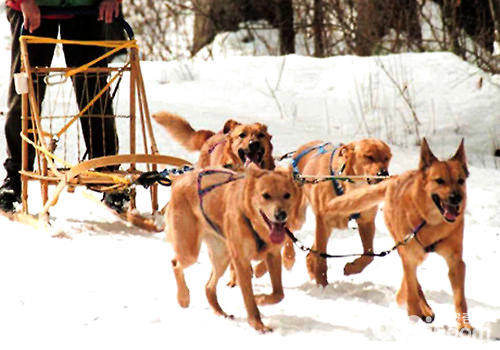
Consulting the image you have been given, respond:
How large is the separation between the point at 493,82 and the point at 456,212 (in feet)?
23.0

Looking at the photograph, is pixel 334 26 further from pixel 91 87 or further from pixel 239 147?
pixel 239 147

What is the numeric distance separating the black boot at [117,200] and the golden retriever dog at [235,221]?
2.49 metres

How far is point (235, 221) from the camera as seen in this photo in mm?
3762

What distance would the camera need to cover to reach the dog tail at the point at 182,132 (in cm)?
663

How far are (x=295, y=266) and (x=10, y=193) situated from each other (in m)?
2.52

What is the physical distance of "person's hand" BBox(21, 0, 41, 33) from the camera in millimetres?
6023

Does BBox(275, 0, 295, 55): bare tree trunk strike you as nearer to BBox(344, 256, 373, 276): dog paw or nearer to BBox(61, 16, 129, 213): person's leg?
BBox(61, 16, 129, 213): person's leg

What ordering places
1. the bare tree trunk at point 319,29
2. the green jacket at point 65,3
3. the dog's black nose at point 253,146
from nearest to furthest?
the dog's black nose at point 253,146 < the green jacket at point 65,3 < the bare tree trunk at point 319,29

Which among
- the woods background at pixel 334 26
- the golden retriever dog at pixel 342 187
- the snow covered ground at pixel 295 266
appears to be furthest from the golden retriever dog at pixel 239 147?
the woods background at pixel 334 26

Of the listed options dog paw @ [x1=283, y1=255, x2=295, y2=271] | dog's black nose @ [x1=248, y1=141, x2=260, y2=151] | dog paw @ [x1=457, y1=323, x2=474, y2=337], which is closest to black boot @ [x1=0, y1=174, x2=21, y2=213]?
dog's black nose @ [x1=248, y1=141, x2=260, y2=151]

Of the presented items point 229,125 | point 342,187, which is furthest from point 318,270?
point 229,125

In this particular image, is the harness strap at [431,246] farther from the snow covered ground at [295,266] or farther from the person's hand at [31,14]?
the person's hand at [31,14]

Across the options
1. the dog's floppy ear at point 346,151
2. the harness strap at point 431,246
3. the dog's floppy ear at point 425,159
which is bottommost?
the harness strap at point 431,246

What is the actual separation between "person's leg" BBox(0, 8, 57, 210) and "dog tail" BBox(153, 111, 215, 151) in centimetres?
94
